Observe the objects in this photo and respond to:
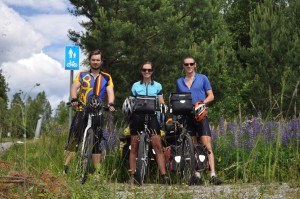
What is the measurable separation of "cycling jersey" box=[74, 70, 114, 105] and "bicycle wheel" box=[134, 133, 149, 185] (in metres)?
0.74

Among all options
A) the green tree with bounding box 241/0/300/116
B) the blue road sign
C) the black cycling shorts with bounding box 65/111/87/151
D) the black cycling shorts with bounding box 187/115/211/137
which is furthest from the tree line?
the black cycling shorts with bounding box 65/111/87/151

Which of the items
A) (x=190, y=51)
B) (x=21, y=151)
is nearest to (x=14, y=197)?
(x=21, y=151)

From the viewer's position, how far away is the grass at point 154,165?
3986mm

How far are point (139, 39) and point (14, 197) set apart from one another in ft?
46.3

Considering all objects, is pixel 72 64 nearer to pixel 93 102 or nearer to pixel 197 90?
pixel 197 90

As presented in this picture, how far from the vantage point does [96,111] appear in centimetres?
646

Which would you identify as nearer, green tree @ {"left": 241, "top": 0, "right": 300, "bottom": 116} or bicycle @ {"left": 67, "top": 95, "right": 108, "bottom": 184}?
bicycle @ {"left": 67, "top": 95, "right": 108, "bottom": 184}

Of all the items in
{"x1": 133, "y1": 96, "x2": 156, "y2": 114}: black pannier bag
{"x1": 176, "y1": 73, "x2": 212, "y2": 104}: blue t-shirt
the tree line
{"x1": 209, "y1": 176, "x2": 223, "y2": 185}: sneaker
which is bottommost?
{"x1": 209, "y1": 176, "x2": 223, "y2": 185}: sneaker

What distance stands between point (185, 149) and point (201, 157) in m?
0.24

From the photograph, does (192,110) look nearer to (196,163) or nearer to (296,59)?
(196,163)

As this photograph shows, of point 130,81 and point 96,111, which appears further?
point 130,81

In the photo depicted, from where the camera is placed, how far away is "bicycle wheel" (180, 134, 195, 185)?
633 cm

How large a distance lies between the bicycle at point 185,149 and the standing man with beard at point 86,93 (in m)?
0.82

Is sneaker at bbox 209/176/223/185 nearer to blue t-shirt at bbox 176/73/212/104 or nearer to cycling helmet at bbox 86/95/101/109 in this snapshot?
blue t-shirt at bbox 176/73/212/104
